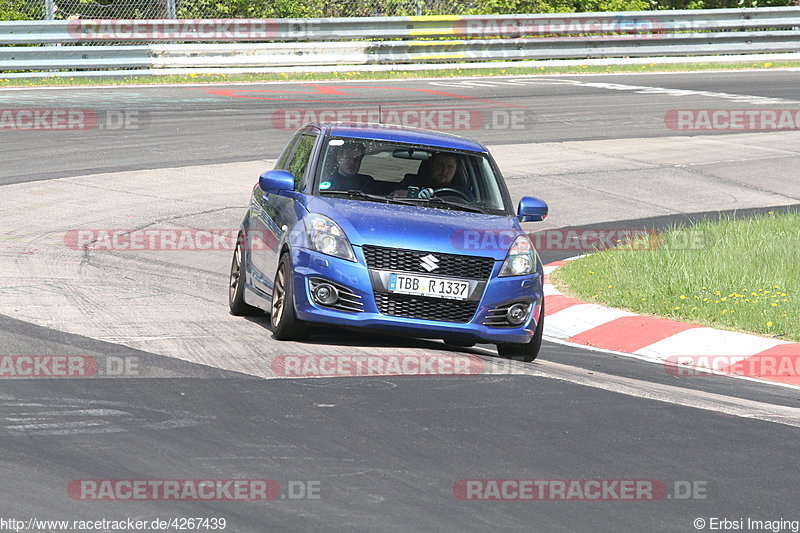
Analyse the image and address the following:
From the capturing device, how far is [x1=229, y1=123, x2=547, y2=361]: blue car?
8.89m

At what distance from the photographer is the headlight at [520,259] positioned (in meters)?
9.20

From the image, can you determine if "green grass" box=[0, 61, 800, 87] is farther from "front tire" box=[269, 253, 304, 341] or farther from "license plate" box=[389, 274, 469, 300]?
"license plate" box=[389, 274, 469, 300]

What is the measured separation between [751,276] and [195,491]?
25.0ft

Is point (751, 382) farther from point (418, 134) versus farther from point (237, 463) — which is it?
point (237, 463)

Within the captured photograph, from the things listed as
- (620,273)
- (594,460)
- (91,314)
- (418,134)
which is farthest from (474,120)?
(594,460)

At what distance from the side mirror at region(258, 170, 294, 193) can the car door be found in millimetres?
120

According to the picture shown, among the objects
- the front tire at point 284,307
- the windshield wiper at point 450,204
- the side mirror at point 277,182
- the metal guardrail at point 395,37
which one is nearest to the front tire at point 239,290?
the side mirror at point 277,182

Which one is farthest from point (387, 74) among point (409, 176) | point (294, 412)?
point (294, 412)

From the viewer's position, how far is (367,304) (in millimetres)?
8844

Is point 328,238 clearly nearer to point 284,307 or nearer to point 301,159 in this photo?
point 284,307

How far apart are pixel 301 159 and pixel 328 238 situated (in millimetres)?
1641

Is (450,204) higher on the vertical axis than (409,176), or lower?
lower

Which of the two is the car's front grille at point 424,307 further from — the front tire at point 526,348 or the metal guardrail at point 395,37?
the metal guardrail at point 395,37

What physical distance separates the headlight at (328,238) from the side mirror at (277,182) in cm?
65
